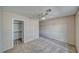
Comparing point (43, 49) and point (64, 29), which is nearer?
point (43, 49)

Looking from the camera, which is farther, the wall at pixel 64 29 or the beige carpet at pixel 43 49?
the wall at pixel 64 29

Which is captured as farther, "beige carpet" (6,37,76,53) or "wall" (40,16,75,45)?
"wall" (40,16,75,45)

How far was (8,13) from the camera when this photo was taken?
12.6 ft

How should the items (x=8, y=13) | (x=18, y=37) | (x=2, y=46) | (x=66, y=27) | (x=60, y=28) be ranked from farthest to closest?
(x=18, y=37) → (x=60, y=28) → (x=66, y=27) → (x=8, y=13) → (x=2, y=46)

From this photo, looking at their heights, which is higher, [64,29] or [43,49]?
[64,29]

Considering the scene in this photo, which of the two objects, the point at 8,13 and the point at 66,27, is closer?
the point at 8,13

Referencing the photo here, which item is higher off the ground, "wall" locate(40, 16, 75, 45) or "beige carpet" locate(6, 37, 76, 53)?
"wall" locate(40, 16, 75, 45)

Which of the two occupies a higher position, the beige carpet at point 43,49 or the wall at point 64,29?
the wall at point 64,29
